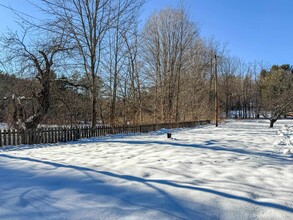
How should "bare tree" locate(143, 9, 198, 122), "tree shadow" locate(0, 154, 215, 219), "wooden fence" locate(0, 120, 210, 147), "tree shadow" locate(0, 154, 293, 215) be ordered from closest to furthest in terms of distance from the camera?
1. "tree shadow" locate(0, 154, 215, 219)
2. "tree shadow" locate(0, 154, 293, 215)
3. "wooden fence" locate(0, 120, 210, 147)
4. "bare tree" locate(143, 9, 198, 122)

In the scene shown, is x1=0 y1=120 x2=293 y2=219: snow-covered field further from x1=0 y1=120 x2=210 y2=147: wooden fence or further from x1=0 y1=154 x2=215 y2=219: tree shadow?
x1=0 y1=120 x2=210 y2=147: wooden fence

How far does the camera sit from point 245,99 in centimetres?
5562

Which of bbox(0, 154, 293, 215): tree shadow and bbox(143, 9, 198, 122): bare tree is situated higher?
bbox(143, 9, 198, 122): bare tree

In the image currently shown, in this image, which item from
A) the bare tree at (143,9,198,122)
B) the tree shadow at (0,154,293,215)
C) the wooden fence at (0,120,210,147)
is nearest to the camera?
the tree shadow at (0,154,293,215)

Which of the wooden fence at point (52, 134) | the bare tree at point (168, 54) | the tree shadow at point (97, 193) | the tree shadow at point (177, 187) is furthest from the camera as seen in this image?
the bare tree at point (168, 54)

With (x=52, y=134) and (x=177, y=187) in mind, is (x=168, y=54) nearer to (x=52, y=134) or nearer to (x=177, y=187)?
(x=52, y=134)

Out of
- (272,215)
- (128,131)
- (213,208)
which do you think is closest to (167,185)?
(213,208)

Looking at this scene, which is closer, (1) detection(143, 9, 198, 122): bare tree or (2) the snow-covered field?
(2) the snow-covered field

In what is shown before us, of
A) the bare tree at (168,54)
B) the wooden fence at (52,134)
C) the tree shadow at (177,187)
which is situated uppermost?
the bare tree at (168,54)

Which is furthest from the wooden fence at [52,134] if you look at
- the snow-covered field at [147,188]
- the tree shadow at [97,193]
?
the tree shadow at [97,193]

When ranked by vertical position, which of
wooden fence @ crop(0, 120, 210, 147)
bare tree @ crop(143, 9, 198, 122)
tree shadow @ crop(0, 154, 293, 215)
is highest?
bare tree @ crop(143, 9, 198, 122)

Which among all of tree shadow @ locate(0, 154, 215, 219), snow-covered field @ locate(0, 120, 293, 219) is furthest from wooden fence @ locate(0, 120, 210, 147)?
tree shadow @ locate(0, 154, 215, 219)

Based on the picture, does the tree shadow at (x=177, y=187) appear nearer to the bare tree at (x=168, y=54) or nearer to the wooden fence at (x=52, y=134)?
the wooden fence at (x=52, y=134)

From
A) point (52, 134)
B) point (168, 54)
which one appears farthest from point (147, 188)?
point (168, 54)
